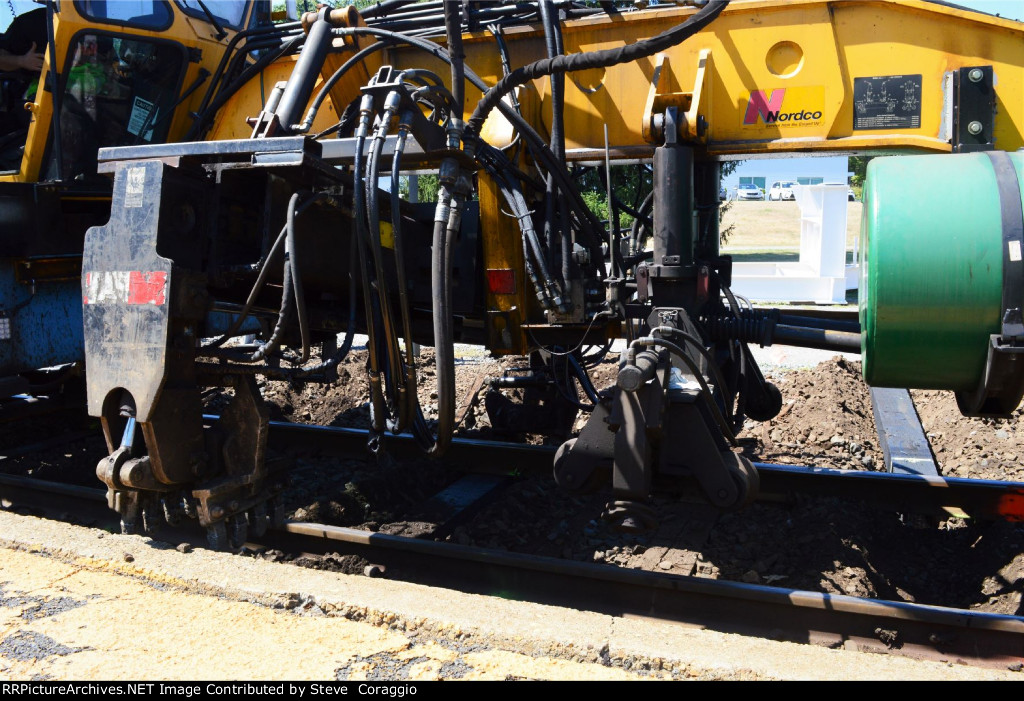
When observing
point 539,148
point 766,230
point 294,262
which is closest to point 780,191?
point 766,230

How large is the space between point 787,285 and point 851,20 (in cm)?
1497

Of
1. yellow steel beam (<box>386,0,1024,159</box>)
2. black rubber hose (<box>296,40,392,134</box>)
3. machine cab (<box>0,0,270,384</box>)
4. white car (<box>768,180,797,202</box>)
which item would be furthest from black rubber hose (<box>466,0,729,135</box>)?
white car (<box>768,180,797,202</box>)

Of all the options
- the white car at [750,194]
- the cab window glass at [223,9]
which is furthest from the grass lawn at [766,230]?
the cab window glass at [223,9]

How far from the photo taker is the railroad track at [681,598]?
3543 mm

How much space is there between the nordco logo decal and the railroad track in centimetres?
239

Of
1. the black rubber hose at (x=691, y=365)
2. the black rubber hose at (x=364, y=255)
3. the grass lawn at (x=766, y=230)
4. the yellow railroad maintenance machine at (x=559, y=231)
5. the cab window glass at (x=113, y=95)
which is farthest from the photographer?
the grass lawn at (x=766, y=230)

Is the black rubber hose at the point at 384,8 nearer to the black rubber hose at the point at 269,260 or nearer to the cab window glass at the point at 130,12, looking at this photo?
the cab window glass at the point at 130,12

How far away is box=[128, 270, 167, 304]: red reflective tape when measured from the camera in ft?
12.2

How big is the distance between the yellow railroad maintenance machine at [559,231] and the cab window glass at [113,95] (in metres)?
1.01

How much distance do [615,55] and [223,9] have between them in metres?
3.75

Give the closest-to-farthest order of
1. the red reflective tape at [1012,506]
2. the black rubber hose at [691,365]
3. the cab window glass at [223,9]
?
the black rubber hose at [691,365] → the red reflective tape at [1012,506] → the cab window glass at [223,9]
